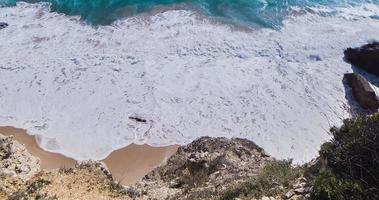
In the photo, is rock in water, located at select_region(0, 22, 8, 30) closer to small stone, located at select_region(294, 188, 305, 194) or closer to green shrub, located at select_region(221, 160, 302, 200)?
green shrub, located at select_region(221, 160, 302, 200)

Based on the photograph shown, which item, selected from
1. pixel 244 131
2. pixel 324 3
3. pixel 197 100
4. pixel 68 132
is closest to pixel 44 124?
pixel 68 132

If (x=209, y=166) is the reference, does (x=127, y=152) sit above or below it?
below

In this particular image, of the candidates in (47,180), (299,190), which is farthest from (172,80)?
(299,190)

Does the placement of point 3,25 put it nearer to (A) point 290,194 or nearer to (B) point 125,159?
(B) point 125,159

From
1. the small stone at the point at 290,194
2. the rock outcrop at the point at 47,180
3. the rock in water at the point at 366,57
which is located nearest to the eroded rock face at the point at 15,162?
the rock outcrop at the point at 47,180

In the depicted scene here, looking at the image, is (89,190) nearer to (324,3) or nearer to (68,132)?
(68,132)

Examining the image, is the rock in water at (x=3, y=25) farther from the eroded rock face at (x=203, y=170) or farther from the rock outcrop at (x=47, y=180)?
the rock outcrop at (x=47, y=180)

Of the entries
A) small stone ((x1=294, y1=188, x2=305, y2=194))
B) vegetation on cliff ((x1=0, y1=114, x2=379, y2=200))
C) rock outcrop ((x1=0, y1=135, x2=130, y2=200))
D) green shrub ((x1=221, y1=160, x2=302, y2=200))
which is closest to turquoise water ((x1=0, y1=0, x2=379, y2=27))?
vegetation on cliff ((x1=0, y1=114, x2=379, y2=200))
